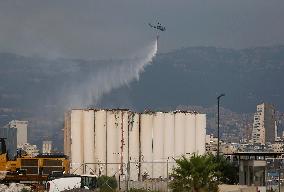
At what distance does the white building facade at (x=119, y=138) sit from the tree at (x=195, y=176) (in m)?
55.6

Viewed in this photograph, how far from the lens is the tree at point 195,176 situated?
36.0 m

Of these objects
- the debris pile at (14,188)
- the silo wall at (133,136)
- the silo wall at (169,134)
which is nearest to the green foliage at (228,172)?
the debris pile at (14,188)

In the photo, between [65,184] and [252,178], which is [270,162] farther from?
[65,184]

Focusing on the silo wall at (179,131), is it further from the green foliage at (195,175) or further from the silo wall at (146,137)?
the green foliage at (195,175)

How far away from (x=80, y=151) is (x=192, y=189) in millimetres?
61488

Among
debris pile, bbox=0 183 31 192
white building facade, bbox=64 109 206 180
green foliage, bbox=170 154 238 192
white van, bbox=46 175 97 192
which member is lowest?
debris pile, bbox=0 183 31 192

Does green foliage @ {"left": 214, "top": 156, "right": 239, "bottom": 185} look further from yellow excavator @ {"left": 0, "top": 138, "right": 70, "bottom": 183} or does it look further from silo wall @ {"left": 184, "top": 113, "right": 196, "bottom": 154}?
silo wall @ {"left": 184, "top": 113, "right": 196, "bottom": 154}

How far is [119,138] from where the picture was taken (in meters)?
100

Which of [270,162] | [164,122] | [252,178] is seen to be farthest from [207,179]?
[164,122]

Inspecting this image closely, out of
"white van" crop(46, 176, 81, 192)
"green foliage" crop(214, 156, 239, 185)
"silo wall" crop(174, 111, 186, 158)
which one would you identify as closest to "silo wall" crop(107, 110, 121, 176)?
"silo wall" crop(174, 111, 186, 158)

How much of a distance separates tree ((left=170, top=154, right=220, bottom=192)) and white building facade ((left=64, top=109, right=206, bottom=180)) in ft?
182

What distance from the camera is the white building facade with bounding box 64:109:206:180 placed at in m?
96.8

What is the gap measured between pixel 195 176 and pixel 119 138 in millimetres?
64320

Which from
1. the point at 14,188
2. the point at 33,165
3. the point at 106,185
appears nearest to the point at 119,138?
the point at 33,165
